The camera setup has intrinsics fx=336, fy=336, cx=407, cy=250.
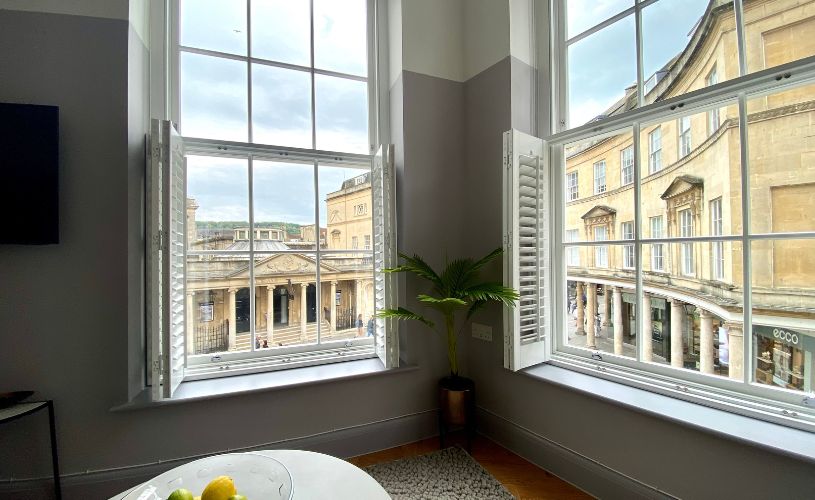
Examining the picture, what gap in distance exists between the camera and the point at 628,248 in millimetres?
1930

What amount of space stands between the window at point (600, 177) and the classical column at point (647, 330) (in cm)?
67

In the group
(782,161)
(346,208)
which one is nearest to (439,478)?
(346,208)

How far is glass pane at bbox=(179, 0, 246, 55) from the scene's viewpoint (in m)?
2.18

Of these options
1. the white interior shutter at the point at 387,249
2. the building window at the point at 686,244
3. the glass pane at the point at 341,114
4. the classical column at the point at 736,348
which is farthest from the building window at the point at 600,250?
the glass pane at the point at 341,114

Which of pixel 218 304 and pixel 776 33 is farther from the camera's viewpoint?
pixel 218 304

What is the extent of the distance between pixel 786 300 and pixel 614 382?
→ 83cm

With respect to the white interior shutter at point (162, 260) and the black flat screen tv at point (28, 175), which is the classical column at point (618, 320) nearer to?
the white interior shutter at point (162, 260)

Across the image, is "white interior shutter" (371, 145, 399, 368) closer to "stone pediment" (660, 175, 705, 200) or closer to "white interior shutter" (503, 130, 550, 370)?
"white interior shutter" (503, 130, 550, 370)

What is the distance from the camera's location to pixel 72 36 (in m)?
1.78

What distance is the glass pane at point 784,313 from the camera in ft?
4.61

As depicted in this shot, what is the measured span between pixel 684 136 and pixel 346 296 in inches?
88.5

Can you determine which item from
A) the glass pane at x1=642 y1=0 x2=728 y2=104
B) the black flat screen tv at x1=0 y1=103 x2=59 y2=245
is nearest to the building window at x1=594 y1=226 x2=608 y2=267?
the glass pane at x1=642 y1=0 x2=728 y2=104

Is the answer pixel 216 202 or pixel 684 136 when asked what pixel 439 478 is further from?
pixel 684 136

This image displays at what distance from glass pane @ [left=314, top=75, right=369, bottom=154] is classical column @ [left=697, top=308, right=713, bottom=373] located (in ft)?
7.54
